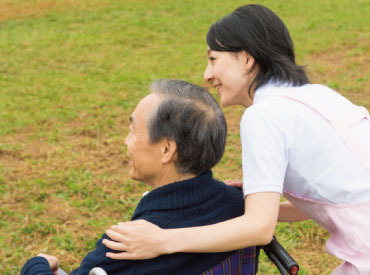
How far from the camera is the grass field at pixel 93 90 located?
4.20 metres

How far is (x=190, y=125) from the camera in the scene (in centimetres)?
192

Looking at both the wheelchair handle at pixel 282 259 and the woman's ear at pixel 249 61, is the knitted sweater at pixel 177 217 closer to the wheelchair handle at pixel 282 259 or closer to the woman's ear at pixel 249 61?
the wheelchair handle at pixel 282 259

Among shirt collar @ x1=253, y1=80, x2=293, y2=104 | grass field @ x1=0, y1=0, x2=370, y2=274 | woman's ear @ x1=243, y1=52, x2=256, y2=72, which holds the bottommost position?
grass field @ x1=0, y1=0, x2=370, y2=274

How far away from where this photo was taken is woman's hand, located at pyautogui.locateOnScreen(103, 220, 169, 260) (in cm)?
173

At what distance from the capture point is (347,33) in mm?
11102

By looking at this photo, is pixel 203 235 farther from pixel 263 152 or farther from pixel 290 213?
pixel 290 213

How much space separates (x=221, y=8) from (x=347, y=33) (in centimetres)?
407

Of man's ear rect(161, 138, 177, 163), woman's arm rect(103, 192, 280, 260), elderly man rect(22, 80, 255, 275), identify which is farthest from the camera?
man's ear rect(161, 138, 177, 163)

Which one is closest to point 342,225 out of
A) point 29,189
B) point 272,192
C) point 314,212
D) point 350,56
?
point 314,212

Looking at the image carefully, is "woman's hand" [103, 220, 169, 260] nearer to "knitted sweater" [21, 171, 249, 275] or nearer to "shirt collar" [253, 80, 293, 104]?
"knitted sweater" [21, 171, 249, 275]

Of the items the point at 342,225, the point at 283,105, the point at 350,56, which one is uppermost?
the point at 283,105

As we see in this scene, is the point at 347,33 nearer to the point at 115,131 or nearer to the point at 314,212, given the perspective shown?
the point at 115,131

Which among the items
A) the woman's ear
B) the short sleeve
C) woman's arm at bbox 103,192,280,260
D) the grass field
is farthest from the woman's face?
the grass field

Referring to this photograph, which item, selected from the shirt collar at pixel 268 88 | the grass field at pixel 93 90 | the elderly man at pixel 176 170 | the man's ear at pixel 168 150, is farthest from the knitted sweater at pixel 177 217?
the grass field at pixel 93 90
